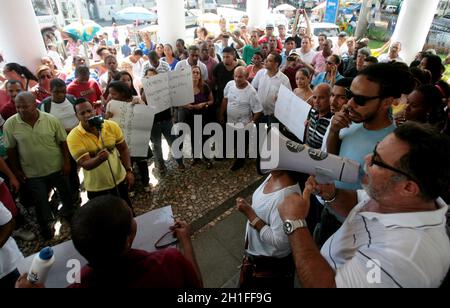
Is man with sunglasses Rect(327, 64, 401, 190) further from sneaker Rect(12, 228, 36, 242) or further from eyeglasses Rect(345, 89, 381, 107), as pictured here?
sneaker Rect(12, 228, 36, 242)

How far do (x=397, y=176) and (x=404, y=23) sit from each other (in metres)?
9.47

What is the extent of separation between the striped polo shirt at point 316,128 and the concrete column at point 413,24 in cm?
751

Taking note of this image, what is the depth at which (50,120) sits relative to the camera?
322 cm

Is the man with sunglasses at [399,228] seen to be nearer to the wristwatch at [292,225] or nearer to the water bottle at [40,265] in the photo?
the wristwatch at [292,225]

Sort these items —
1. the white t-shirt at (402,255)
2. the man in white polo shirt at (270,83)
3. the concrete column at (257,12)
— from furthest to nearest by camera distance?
1. the concrete column at (257,12)
2. the man in white polo shirt at (270,83)
3. the white t-shirt at (402,255)

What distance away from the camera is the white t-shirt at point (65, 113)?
373 cm

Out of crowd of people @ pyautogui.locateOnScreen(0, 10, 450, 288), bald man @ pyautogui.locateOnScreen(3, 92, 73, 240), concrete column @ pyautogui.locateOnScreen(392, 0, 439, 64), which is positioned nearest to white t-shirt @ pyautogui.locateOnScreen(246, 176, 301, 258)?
crowd of people @ pyautogui.locateOnScreen(0, 10, 450, 288)

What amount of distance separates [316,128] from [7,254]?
301 cm

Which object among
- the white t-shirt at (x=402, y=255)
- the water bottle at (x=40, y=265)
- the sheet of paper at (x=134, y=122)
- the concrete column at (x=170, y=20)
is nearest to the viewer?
the white t-shirt at (x=402, y=255)

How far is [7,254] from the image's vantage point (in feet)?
6.63

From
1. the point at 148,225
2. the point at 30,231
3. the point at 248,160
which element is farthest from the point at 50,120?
the point at 248,160

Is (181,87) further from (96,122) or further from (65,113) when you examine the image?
(96,122)

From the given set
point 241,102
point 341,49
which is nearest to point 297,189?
point 241,102

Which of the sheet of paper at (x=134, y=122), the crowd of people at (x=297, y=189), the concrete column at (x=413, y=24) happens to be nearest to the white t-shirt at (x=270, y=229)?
the crowd of people at (x=297, y=189)
